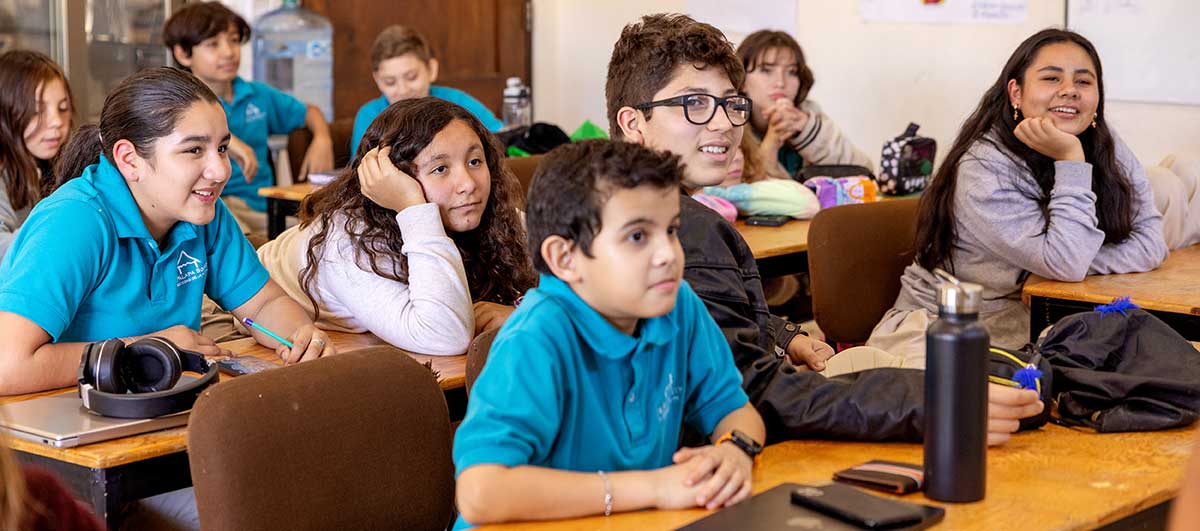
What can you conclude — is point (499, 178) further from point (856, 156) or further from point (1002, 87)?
point (856, 156)

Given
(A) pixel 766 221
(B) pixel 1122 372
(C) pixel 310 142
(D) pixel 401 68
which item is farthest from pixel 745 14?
(B) pixel 1122 372

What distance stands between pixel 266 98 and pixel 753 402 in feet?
13.2

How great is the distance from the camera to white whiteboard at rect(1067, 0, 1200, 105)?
480 cm

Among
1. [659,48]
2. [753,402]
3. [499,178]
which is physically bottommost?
[753,402]

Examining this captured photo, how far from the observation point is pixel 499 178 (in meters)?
2.88

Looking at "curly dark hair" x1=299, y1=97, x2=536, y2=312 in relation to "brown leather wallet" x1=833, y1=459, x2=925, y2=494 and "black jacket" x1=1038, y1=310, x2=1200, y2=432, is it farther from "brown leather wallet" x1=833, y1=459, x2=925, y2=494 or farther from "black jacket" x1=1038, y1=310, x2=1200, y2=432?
"brown leather wallet" x1=833, y1=459, x2=925, y2=494

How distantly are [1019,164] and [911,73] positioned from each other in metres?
2.57

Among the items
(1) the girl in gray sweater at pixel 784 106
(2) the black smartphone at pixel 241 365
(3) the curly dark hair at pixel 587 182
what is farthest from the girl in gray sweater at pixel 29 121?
(3) the curly dark hair at pixel 587 182

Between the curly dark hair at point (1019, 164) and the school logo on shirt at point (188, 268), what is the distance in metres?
1.62

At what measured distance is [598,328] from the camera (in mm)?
1575

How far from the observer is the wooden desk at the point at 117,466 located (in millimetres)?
1915

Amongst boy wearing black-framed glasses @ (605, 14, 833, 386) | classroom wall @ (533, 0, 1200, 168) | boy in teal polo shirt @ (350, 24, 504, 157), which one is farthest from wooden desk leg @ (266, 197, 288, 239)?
boy wearing black-framed glasses @ (605, 14, 833, 386)

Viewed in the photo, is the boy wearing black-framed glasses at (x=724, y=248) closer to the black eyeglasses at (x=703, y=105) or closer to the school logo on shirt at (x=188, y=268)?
the black eyeglasses at (x=703, y=105)

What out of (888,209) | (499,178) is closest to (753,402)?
(499,178)
